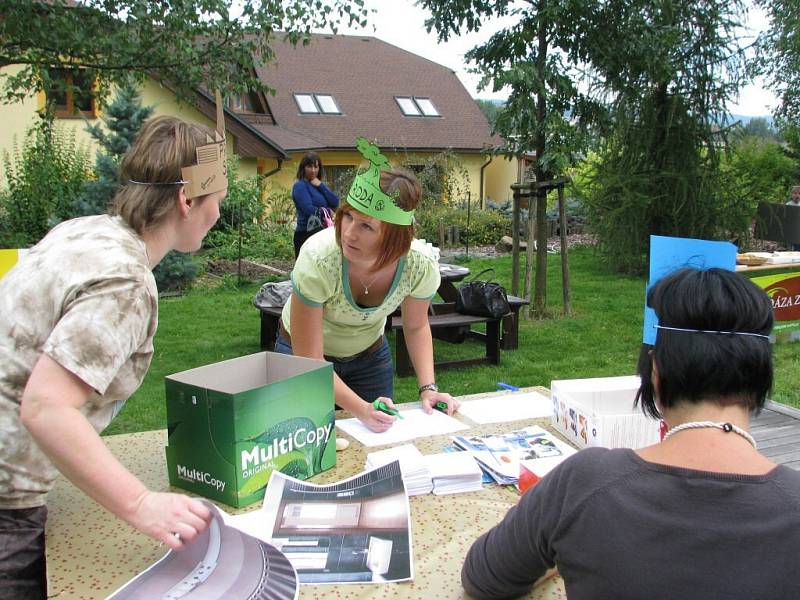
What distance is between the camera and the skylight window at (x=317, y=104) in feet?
67.4

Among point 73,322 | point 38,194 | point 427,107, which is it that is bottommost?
point 73,322

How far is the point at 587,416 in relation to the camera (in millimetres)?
2070

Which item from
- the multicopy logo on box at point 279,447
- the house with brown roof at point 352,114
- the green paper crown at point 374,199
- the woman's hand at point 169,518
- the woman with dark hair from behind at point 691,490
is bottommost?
the multicopy logo on box at point 279,447

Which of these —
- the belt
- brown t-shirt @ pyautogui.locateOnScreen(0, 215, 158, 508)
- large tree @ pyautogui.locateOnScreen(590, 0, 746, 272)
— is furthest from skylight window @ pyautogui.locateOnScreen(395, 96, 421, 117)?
brown t-shirt @ pyautogui.locateOnScreen(0, 215, 158, 508)

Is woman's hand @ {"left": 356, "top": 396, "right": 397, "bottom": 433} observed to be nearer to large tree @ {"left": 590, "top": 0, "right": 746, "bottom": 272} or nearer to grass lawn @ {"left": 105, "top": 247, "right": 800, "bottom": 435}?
grass lawn @ {"left": 105, "top": 247, "right": 800, "bottom": 435}

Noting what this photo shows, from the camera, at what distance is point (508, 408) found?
2523 millimetres

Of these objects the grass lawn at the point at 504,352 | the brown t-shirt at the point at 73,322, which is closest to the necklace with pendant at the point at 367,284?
the brown t-shirt at the point at 73,322

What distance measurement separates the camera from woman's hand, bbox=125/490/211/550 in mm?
1274

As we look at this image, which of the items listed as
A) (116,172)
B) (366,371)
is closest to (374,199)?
(366,371)

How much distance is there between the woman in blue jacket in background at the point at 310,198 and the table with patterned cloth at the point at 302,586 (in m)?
6.21

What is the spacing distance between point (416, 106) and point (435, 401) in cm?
2118

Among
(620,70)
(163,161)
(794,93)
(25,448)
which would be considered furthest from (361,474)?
(794,93)

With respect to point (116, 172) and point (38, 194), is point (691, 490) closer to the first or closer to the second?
point (116, 172)

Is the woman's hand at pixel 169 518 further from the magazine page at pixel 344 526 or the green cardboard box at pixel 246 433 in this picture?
the green cardboard box at pixel 246 433
